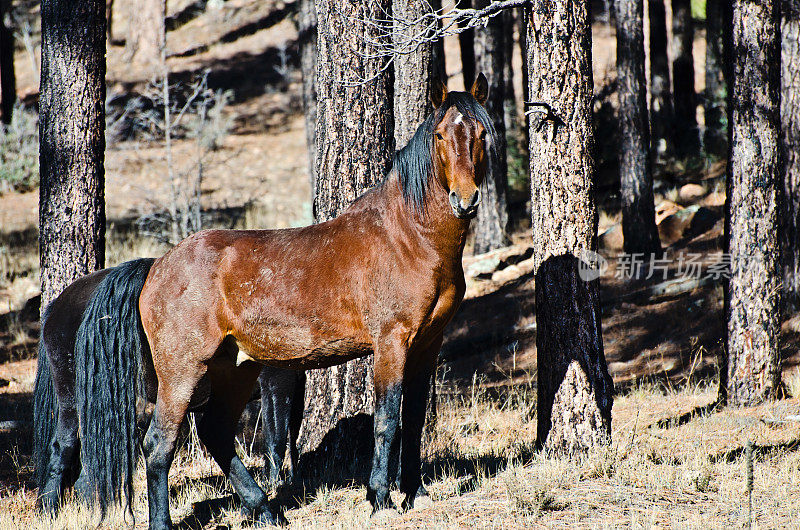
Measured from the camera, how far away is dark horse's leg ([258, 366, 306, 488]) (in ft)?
22.1

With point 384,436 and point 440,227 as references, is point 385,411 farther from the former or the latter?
point 440,227

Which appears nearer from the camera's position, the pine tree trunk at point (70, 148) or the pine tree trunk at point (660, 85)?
the pine tree trunk at point (70, 148)

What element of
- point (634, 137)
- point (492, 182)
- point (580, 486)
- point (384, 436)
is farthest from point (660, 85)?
point (384, 436)

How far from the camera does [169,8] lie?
40.7m

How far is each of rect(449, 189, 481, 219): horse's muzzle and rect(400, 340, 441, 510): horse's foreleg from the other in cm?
122

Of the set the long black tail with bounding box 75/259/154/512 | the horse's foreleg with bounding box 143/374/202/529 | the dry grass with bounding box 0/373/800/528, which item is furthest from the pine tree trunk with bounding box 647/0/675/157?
the horse's foreleg with bounding box 143/374/202/529

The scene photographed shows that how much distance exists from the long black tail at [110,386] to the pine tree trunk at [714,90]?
18.6 m

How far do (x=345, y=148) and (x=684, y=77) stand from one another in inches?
691

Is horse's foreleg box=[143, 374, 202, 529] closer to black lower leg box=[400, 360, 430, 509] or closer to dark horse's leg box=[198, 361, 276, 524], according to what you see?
dark horse's leg box=[198, 361, 276, 524]

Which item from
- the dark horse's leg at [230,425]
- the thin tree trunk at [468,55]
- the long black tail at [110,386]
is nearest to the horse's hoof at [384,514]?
the dark horse's leg at [230,425]

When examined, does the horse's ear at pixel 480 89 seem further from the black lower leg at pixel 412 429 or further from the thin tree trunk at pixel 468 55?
the thin tree trunk at pixel 468 55

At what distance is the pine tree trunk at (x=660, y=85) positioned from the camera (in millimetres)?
19766

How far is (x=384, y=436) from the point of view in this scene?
17.1 feet

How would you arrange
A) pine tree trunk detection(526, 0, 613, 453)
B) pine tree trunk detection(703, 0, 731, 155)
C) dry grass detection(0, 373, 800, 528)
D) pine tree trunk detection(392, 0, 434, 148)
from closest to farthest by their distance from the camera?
Result: dry grass detection(0, 373, 800, 528), pine tree trunk detection(526, 0, 613, 453), pine tree trunk detection(392, 0, 434, 148), pine tree trunk detection(703, 0, 731, 155)
